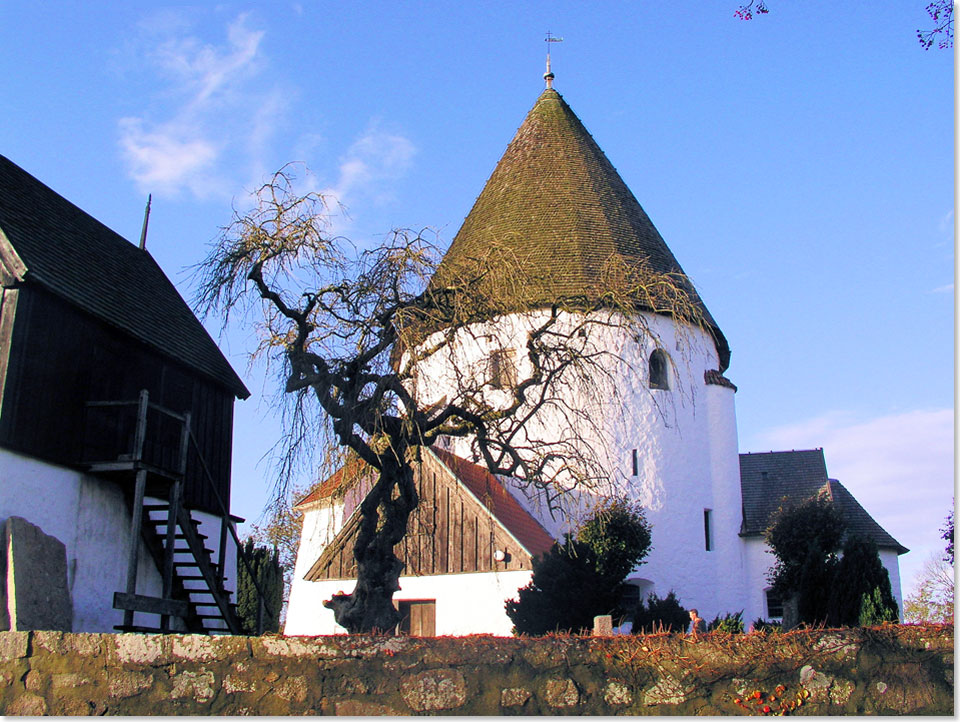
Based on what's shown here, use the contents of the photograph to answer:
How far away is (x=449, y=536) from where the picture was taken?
58.6 ft

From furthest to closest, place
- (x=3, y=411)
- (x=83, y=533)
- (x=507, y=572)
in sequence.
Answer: (x=507, y=572) → (x=83, y=533) → (x=3, y=411)

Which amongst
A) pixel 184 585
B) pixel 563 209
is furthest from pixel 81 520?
pixel 563 209

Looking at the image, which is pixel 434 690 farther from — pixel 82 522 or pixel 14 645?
pixel 82 522

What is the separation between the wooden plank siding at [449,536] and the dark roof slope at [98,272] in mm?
4171

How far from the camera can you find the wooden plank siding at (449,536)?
57.2ft

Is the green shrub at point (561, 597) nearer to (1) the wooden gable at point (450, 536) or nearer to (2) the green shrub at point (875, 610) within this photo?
(1) the wooden gable at point (450, 536)

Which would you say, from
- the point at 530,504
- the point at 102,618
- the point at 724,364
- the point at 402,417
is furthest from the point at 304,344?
the point at 724,364

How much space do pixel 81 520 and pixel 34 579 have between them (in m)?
1.52

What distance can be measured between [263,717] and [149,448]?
9788mm

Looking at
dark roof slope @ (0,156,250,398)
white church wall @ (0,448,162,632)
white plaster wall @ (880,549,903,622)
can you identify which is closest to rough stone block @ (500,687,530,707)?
white church wall @ (0,448,162,632)

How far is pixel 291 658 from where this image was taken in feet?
22.1

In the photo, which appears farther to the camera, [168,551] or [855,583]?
[855,583]

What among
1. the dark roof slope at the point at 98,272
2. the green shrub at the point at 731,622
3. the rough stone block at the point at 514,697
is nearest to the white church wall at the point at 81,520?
the dark roof slope at the point at 98,272

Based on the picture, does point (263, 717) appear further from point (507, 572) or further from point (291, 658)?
point (507, 572)
